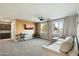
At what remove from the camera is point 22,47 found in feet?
5.32

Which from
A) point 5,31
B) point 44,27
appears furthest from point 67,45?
point 5,31

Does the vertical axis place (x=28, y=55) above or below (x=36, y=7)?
below

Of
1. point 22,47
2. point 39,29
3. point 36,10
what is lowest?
point 22,47

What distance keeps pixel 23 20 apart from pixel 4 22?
1.16ft

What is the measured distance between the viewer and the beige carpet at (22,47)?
144 cm

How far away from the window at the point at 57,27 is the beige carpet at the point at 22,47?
0.26 meters

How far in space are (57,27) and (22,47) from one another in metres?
0.83

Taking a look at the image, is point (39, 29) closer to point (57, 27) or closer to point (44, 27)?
point (44, 27)

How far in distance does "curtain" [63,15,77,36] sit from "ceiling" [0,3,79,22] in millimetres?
91

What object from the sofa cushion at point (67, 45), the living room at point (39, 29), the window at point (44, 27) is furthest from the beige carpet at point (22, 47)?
the sofa cushion at point (67, 45)

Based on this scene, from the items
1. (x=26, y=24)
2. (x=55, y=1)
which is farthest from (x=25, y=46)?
(x=55, y=1)

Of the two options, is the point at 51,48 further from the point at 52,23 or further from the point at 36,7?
the point at 36,7

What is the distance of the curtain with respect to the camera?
143 centimetres

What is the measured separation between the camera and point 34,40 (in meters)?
1.66
